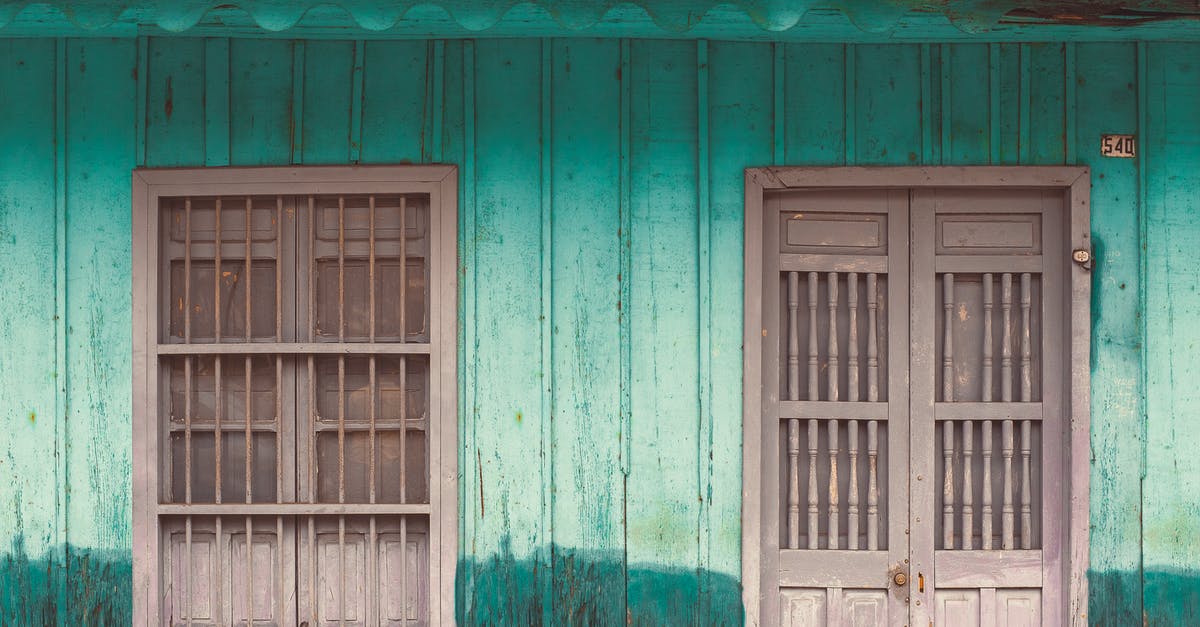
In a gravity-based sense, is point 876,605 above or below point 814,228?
below

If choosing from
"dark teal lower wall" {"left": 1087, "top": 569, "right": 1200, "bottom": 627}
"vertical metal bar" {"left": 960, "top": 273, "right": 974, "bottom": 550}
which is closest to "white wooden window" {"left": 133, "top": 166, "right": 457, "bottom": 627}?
"vertical metal bar" {"left": 960, "top": 273, "right": 974, "bottom": 550}

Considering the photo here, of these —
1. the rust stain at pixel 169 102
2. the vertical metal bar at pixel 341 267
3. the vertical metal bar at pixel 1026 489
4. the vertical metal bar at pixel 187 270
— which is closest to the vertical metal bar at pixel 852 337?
the vertical metal bar at pixel 1026 489

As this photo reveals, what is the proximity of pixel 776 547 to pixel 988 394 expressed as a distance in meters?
0.97

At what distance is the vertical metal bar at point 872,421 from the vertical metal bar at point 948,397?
0.24 m

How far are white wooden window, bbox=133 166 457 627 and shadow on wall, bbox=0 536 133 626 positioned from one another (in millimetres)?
91

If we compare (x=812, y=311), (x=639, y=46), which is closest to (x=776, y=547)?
(x=812, y=311)

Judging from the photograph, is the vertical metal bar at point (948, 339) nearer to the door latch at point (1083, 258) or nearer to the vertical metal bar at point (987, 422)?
the vertical metal bar at point (987, 422)

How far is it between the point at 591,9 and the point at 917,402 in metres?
1.84

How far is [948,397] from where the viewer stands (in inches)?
140

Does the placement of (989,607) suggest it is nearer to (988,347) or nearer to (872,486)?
(872,486)

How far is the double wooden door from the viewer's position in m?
3.56

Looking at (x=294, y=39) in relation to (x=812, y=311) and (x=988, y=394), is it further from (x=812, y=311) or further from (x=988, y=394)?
(x=988, y=394)

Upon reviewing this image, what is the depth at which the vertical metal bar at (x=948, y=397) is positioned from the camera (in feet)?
11.7

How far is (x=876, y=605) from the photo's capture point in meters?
3.59
